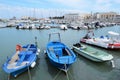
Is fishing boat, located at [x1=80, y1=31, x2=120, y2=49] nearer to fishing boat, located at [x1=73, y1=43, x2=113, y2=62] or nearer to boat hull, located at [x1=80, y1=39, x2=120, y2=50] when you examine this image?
boat hull, located at [x1=80, y1=39, x2=120, y2=50]

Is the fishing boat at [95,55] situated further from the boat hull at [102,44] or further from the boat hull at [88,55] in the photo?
the boat hull at [102,44]

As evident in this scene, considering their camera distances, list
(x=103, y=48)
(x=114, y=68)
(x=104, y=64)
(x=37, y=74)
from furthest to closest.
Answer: (x=103, y=48) < (x=104, y=64) < (x=114, y=68) < (x=37, y=74)

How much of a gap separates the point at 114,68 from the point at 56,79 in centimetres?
555

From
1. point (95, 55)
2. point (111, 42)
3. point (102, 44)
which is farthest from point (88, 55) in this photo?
point (111, 42)

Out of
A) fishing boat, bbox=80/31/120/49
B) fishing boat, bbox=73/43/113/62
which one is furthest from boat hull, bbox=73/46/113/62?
fishing boat, bbox=80/31/120/49

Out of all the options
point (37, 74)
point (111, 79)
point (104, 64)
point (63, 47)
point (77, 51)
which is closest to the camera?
point (111, 79)

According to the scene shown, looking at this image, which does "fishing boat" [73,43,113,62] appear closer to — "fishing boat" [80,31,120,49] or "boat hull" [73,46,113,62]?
"boat hull" [73,46,113,62]

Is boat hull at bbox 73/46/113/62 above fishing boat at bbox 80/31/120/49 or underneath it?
underneath

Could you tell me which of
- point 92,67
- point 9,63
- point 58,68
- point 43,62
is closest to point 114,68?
point 92,67

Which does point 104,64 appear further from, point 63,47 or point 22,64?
point 22,64

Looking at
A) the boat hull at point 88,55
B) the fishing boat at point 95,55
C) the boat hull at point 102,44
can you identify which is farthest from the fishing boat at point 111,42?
the boat hull at point 88,55

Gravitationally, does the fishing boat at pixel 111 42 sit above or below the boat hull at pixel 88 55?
above

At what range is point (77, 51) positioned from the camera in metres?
16.6

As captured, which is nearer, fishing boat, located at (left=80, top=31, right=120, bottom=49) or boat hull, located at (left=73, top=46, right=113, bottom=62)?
boat hull, located at (left=73, top=46, right=113, bottom=62)
